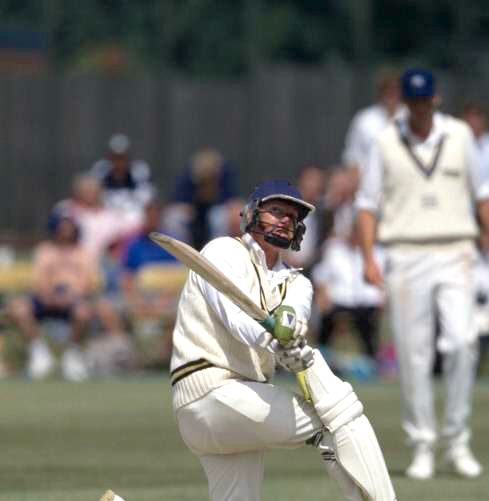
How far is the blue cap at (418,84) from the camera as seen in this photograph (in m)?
11.0

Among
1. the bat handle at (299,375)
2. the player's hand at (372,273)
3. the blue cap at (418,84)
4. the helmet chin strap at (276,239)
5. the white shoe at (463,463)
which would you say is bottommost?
the white shoe at (463,463)

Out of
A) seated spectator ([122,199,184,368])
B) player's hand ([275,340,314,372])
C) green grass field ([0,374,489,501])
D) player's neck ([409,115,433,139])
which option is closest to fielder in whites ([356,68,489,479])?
player's neck ([409,115,433,139])

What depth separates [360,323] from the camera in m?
17.2

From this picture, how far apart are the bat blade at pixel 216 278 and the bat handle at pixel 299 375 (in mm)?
14

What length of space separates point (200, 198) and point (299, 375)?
40.9 ft

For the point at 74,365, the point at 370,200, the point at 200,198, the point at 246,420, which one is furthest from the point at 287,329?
the point at 200,198

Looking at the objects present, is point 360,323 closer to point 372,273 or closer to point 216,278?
point 372,273

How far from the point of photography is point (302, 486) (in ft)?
34.4

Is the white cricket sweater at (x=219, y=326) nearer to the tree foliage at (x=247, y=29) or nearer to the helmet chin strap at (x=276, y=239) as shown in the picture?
the helmet chin strap at (x=276, y=239)

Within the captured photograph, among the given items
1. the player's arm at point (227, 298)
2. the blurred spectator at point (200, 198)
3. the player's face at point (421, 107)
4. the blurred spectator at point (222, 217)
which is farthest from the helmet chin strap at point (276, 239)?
the blurred spectator at point (200, 198)

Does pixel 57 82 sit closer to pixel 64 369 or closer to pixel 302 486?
pixel 64 369

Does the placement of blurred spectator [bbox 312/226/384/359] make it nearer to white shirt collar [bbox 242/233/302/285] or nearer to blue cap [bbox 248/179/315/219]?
white shirt collar [bbox 242/233/302/285]

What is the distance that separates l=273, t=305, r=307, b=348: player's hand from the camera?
7.28m

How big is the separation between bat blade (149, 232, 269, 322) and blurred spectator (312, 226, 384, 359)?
982cm
